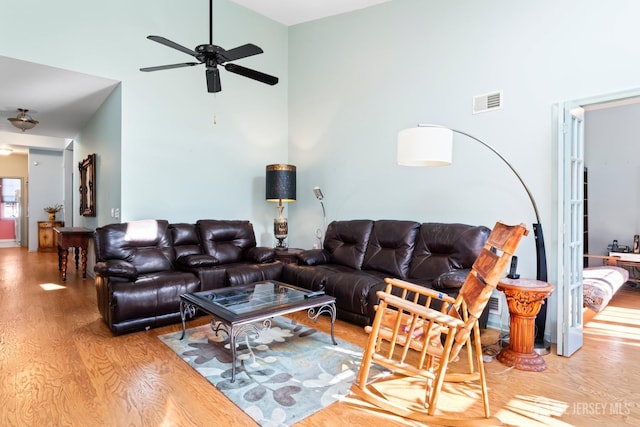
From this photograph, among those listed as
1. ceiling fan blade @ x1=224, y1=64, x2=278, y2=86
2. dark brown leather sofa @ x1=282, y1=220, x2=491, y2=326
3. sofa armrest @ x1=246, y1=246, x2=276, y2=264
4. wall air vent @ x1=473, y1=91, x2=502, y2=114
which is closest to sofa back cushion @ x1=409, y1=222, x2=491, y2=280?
dark brown leather sofa @ x1=282, y1=220, x2=491, y2=326

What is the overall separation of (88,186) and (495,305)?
241 inches

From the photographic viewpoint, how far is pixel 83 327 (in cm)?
332

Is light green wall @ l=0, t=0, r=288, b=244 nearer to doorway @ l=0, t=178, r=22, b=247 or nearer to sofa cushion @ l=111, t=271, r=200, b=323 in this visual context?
sofa cushion @ l=111, t=271, r=200, b=323

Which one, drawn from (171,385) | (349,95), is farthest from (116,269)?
(349,95)

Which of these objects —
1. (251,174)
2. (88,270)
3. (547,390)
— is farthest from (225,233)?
(547,390)

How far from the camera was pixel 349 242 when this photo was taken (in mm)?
4230

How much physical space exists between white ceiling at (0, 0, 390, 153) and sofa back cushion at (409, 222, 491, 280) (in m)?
2.98

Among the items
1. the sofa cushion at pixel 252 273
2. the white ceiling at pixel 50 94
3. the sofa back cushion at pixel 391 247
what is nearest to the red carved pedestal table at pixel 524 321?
the sofa back cushion at pixel 391 247

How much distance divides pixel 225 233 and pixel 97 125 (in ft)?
9.39

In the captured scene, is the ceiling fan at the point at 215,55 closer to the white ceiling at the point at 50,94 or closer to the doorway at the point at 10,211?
the white ceiling at the point at 50,94

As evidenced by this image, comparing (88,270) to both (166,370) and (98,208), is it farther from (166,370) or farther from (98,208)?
(166,370)

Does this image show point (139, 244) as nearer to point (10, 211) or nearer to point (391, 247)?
point (391, 247)

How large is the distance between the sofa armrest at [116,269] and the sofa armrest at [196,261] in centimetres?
58

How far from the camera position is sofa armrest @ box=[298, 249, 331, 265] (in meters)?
4.05
